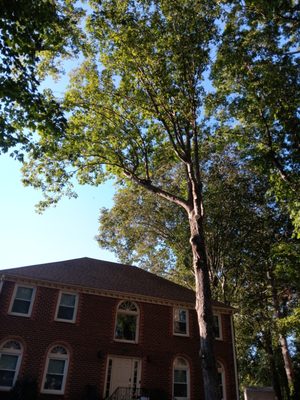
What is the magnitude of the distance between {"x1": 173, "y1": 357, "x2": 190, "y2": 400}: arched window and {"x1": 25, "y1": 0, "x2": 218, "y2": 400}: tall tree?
23.0 feet

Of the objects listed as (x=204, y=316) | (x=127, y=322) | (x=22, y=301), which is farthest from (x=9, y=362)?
(x=204, y=316)

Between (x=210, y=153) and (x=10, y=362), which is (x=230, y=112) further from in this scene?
(x=10, y=362)

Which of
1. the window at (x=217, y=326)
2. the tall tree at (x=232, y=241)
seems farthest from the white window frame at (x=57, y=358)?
the tall tree at (x=232, y=241)

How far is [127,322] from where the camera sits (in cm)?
1650

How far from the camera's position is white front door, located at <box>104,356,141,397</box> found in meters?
14.9

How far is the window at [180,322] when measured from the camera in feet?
55.9

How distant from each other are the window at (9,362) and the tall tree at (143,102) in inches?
270

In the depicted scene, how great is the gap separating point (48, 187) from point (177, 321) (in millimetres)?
9737

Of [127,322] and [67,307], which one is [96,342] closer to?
[127,322]

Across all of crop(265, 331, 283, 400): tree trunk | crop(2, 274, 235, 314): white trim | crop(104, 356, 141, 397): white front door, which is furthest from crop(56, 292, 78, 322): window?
crop(265, 331, 283, 400): tree trunk

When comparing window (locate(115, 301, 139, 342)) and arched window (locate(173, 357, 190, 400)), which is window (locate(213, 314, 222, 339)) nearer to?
arched window (locate(173, 357, 190, 400))

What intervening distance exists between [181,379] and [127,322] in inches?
148

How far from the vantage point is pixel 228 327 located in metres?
18.0

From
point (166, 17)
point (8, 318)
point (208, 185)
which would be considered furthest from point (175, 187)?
point (8, 318)
